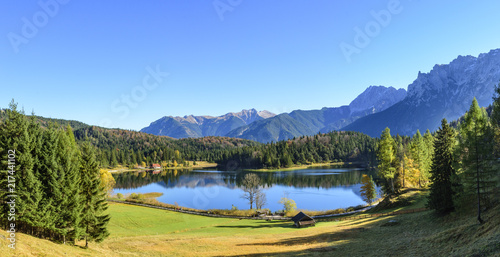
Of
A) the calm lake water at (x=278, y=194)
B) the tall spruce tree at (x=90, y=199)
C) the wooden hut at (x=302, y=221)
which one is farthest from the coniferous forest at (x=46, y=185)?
the calm lake water at (x=278, y=194)

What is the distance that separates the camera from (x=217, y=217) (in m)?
66.5

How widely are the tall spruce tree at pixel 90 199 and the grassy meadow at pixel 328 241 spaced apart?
1579 mm

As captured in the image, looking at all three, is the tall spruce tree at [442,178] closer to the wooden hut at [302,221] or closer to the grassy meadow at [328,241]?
the grassy meadow at [328,241]

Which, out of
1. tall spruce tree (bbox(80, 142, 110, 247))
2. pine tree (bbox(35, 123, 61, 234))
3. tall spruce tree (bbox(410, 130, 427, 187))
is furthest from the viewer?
tall spruce tree (bbox(410, 130, 427, 187))

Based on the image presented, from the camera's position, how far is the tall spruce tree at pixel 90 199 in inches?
1168

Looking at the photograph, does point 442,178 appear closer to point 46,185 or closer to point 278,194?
point 46,185

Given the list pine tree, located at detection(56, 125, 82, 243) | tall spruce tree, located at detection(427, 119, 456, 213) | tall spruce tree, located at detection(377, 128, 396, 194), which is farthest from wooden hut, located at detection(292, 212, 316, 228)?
pine tree, located at detection(56, 125, 82, 243)

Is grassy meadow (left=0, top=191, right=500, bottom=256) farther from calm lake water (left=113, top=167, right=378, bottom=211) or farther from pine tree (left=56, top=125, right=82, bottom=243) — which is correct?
calm lake water (left=113, top=167, right=378, bottom=211)

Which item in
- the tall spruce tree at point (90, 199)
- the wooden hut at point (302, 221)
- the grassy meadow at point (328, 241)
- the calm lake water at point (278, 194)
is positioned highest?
the tall spruce tree at point (90, 199)

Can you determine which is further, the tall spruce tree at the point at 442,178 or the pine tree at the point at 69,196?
the tall spruce tree at the point at 442,178

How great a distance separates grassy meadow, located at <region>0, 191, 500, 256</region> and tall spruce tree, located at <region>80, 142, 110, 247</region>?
62.2 inches

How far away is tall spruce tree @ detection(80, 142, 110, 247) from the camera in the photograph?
29.7m

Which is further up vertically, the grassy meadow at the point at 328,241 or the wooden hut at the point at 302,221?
the grassy meadow at the point at 328,241

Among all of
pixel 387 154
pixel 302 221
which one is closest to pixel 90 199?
pixel 302 221
